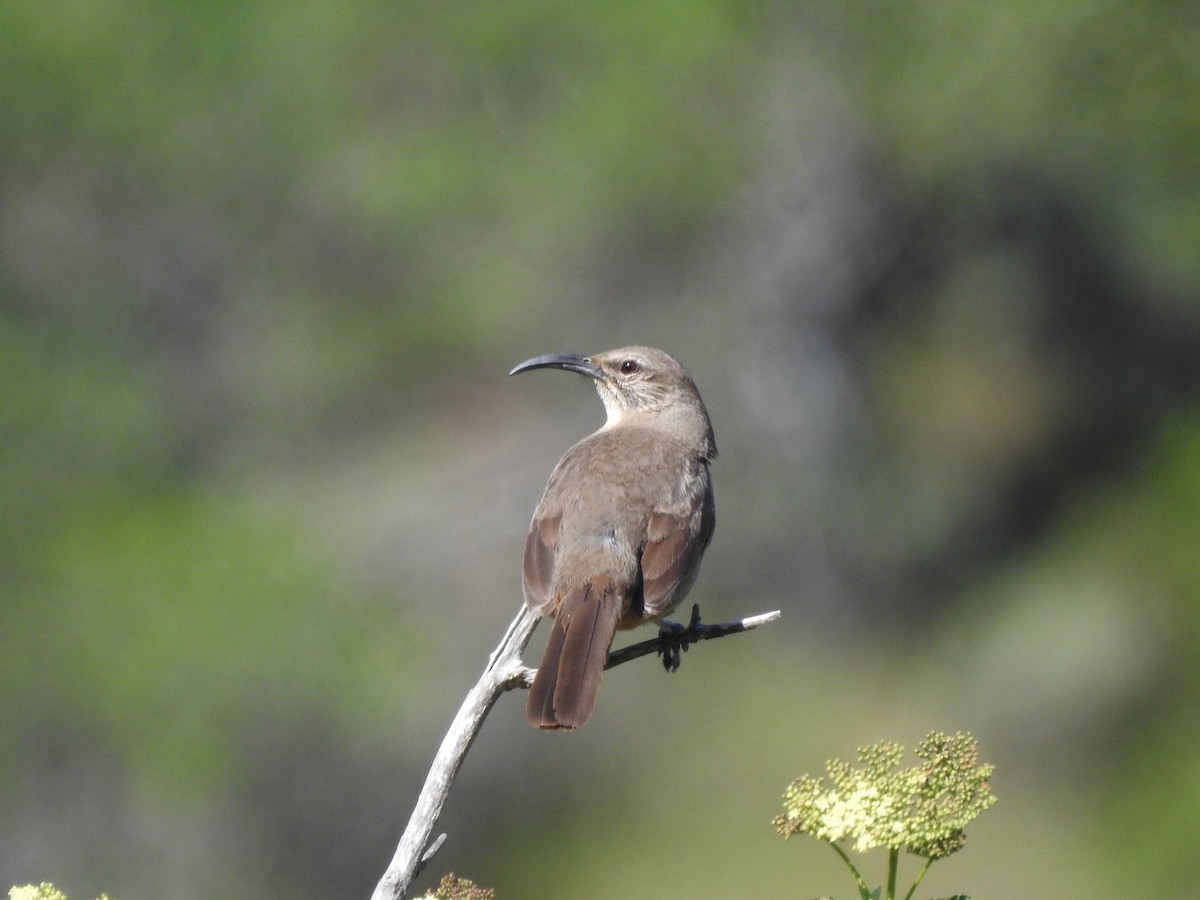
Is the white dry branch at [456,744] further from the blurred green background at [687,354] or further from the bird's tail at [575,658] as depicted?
the blurred green background at [687,354]

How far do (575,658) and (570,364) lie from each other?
5.34ft

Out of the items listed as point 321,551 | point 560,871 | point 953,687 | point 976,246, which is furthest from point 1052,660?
point 321,551

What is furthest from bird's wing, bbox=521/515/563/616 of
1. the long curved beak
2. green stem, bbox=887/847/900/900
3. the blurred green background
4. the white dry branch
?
the blurred green background

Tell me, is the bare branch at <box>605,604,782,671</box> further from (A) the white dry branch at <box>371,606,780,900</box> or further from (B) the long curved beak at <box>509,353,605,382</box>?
(B) the long curved beak at <box>509,353,605,382</box>

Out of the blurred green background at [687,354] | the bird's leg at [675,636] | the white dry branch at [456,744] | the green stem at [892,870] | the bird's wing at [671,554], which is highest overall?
the blurred green background at [687,354]

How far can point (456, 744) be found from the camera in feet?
7.18

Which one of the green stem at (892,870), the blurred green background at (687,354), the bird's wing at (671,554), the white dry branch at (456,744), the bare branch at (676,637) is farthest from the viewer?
the blurred green background at (687,354)

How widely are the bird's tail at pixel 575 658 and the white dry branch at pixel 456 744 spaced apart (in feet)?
0.19

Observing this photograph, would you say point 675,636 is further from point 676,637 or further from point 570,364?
point 570,364

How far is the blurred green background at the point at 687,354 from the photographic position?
7430 millimetres

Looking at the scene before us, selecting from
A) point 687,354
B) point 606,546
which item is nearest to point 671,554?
point 606,546

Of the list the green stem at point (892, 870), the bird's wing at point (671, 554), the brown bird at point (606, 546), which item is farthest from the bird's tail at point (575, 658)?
the green stem at point (892, 870)

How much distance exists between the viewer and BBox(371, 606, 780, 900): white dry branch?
6.42 feet

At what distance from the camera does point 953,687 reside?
8.26m
